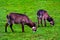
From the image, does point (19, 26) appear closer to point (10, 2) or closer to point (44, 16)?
point (44, 16)

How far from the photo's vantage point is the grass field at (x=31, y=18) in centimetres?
1329

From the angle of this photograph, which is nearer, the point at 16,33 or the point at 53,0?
the point at 16,33

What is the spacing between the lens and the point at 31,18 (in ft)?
57.3

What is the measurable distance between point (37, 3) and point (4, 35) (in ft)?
33.7

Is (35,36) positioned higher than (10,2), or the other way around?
(10,2)

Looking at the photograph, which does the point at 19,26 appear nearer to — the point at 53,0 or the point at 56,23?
the point at 56,23

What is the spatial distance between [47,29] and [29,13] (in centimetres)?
486

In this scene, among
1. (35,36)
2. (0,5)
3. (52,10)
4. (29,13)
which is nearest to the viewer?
(35,36)

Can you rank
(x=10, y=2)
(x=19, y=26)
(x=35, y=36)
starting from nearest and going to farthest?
1. (x=35, y=36)
2. (x=19, y=26)
3. (x=10, y=2)

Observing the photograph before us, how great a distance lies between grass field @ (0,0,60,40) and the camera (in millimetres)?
Result: 13294

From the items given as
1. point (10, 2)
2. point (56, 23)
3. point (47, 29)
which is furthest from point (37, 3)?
point (47, 29)

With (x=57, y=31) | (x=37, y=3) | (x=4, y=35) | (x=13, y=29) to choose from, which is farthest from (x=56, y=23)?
(x=37, y=3)

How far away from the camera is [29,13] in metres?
19.3

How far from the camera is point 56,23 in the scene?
16.2 metres
